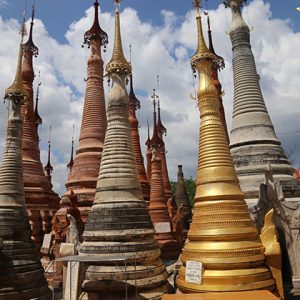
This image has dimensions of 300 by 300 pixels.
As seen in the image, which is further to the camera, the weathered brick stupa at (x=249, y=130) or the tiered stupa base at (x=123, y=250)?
the weathered brick stupa at (x=249, y=130)

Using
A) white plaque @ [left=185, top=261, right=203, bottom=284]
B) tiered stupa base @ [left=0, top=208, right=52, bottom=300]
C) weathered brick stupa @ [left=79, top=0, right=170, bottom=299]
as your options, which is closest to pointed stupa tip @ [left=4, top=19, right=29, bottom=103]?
weathered brick stupa @ [left=79, top=0, right=170, bottom=299]

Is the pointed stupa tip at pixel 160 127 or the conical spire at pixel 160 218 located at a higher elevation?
the pointed stupa tip at pixel 160 127

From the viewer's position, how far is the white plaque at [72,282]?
1137cm

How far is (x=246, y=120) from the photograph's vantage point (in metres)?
18.8

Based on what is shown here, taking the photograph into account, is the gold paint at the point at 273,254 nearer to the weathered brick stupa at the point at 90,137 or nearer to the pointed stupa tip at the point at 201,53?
the pointed stupa tip at the point at 201,53

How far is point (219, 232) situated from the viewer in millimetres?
10227

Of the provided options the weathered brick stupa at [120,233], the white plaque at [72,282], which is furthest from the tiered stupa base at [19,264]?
the weathered brick stupa at [120,233]

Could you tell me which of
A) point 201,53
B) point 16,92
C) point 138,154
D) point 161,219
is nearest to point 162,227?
point 161,219

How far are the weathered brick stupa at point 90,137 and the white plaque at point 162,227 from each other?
6566 mm

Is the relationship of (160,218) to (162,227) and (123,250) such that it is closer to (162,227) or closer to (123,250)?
(162,227)

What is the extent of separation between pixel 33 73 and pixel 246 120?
1854cm

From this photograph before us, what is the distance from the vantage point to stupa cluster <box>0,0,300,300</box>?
1020cm

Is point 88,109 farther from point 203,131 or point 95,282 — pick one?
point 95,282

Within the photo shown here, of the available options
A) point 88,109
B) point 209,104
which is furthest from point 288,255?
point 88,109
